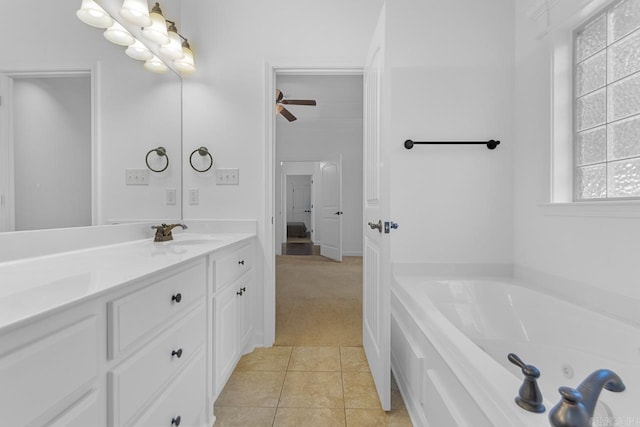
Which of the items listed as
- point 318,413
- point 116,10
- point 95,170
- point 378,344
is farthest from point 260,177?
point 318,413

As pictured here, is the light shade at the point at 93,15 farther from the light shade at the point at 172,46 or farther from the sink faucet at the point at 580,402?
the sink faucet at the point at 580,402

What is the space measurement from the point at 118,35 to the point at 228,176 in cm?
95

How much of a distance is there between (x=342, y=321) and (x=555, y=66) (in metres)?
2.25

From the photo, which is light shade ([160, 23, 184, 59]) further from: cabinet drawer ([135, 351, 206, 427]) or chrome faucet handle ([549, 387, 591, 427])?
chrome faucet handle ([549, 387, 591, 427])

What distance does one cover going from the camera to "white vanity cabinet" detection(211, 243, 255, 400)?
1.34 m

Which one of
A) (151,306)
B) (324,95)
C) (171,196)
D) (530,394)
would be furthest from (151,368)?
(324,95)

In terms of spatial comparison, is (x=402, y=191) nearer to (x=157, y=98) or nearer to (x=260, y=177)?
(x=260, y=177)

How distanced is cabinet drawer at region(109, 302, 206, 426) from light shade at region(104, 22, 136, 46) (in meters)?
1.39

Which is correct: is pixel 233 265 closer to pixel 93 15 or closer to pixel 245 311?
pixel 245 311

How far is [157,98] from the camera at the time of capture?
71.8 inches

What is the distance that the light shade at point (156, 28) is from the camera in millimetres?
1667

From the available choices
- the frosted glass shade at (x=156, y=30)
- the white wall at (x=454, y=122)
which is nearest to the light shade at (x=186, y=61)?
the frosted glass shade at (x=156, y=30)

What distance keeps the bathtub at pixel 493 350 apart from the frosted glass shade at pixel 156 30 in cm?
207

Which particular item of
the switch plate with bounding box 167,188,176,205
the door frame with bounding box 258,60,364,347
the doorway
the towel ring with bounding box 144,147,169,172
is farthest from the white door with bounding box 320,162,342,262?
the towel ring with bounding box 144,147,169,172
